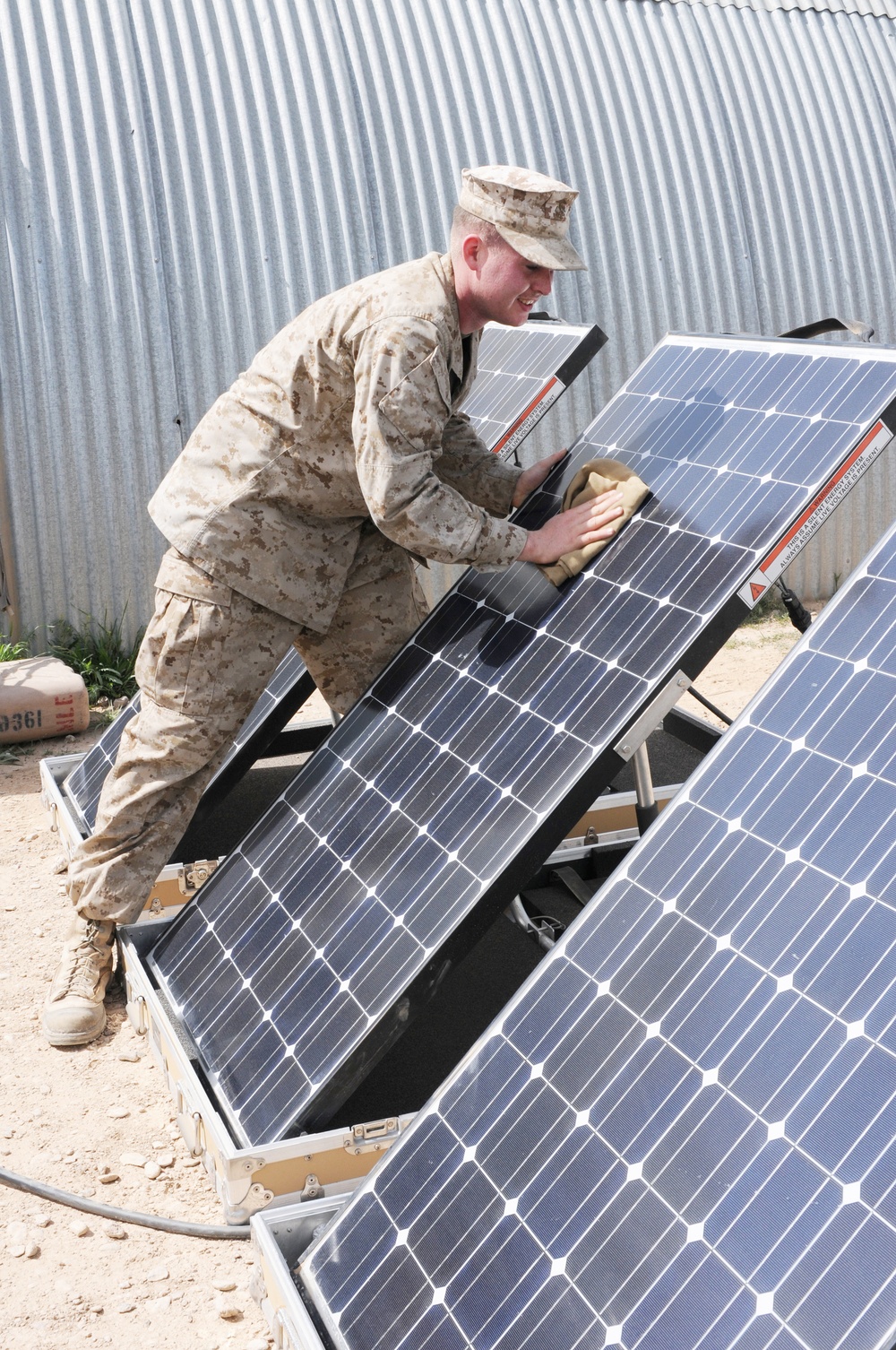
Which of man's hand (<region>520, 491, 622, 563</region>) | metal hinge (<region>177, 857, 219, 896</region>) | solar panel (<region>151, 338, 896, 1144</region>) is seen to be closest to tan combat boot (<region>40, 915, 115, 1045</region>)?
solar panel (<region>151, 338, 896, 1144</region>)

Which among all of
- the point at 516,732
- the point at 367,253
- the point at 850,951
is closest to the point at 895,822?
the point at 850,951

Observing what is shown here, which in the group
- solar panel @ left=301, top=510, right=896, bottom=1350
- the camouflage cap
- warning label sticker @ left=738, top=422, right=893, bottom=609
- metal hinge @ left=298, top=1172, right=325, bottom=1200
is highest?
the camouflage cap

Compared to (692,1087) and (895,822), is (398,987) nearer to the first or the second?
(692,1087)

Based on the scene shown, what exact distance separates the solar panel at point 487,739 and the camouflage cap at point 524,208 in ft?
2.46

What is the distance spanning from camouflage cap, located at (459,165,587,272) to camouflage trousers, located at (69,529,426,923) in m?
1.28

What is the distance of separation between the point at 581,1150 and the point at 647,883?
0.61m

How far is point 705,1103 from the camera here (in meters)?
2.56

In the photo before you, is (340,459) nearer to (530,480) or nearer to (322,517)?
(322,517)

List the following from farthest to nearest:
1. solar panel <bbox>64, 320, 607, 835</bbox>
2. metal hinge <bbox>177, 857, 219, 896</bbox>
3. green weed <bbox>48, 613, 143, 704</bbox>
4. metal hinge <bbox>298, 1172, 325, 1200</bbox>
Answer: green weed <bbox>48, 613, 143, 704</bbox>
solar panel <bbox>64, 320, 607, 835</bbox>
metal hinge <bbox>177, 857, 219, 896</bbox>
metal hinge <bbox>298, 1172, 325, 1200</bbox>

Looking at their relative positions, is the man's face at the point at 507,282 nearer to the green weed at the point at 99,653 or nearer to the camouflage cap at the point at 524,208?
the camouflage cap at the point at 524,208

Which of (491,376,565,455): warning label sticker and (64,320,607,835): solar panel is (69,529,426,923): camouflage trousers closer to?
(64,320,607,835): solar panel

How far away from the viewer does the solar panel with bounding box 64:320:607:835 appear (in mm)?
5734

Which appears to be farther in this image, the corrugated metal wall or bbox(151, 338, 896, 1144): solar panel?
the corrugated metal wall

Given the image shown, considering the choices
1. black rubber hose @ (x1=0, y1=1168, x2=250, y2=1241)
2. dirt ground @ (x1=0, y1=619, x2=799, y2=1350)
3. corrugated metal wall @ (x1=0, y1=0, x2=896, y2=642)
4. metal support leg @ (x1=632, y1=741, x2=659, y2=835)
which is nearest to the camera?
dirt ground @ (x1=0, y1=619, x2=799, y2=1350)
